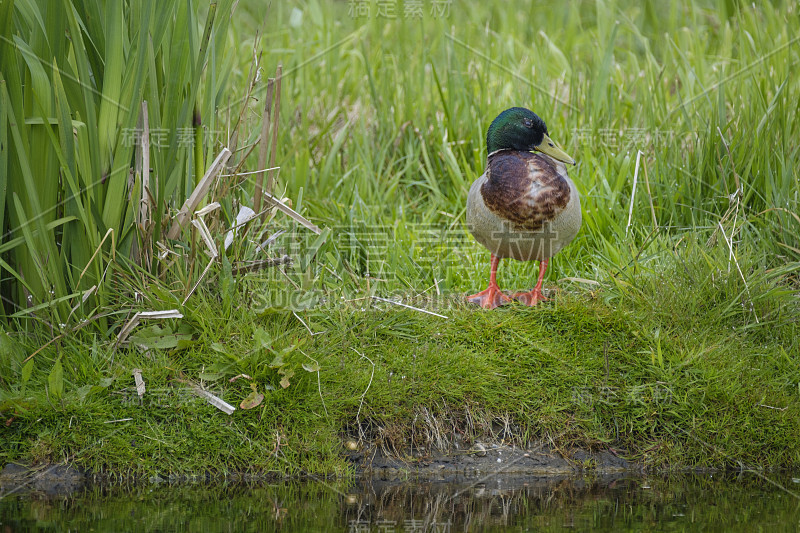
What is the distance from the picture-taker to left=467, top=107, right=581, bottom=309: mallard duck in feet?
11.8

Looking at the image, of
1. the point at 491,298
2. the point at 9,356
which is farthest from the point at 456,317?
the point at 9,356

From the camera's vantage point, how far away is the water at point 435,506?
2.70 meters

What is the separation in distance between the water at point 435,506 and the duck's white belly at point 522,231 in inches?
40.8

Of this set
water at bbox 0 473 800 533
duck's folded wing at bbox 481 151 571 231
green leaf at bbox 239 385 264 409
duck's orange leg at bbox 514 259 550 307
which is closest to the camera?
water at bbox 0 473 800 533

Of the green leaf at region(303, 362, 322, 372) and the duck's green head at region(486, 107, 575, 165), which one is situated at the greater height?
the duck's green head at region(486, 107, 575, 165)

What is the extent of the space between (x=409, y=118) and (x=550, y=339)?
2045mm

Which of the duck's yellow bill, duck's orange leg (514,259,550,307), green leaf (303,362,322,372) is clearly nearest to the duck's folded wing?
the duck's yellow bill

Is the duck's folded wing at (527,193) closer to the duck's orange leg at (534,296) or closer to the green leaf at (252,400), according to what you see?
the duck's orange leg at (534,296)

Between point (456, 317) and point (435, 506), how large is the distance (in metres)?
1.03

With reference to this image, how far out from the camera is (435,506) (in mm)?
2932

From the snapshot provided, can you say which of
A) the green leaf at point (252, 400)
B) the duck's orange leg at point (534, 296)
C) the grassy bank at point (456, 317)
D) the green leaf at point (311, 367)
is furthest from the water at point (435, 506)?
the duck's orange leg at point (534, 296)

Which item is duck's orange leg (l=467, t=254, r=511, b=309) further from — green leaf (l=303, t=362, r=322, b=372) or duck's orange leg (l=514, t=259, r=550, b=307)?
green leaf (l=303, t=362, r=322, b=372)

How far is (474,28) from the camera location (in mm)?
6367

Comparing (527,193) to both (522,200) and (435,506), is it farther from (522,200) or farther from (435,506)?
(435,506)
